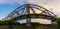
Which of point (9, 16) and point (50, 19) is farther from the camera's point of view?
point (9, 16)

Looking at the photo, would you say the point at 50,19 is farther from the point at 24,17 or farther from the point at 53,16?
the point at 24,17

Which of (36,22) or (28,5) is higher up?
(28,5)

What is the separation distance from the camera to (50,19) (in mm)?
41656

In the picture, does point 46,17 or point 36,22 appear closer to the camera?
point 36,22

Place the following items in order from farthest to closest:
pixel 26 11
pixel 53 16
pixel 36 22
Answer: pixel 53 16 → pixel 26 11 → pixel 36 22

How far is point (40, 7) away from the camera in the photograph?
1626 inches

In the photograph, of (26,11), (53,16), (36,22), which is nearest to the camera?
(36,22)

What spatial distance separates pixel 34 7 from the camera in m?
41.6

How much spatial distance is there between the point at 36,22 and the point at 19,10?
7046 mm

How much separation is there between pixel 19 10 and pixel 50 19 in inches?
282

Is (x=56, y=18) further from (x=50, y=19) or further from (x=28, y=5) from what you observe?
(x=28, y=5)

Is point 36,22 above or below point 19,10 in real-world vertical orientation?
below

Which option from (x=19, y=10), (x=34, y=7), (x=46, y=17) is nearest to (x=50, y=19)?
(x=46, y=17)

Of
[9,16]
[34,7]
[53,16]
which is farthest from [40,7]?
[9,16]
